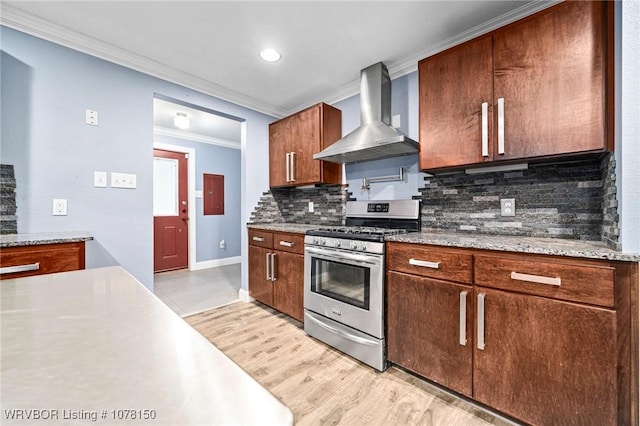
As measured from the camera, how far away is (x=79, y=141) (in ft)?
6.92

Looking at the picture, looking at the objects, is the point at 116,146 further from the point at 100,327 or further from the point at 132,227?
the point at 100,327

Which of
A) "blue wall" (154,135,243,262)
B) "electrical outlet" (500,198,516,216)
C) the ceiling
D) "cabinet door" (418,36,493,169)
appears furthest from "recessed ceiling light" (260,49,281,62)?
"blue wall" (154,135,243,262)

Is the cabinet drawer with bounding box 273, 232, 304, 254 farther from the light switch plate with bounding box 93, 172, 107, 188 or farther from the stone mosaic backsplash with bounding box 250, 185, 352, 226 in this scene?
the light switch plate with bounding box 93, 172, 107, 188

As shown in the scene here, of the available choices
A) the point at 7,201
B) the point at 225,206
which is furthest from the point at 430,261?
the point at 225,206

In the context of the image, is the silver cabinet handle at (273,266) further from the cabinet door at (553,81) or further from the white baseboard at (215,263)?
the white baseboard at (215,263)

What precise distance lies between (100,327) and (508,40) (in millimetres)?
2215

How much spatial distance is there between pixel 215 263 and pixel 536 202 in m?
4.71

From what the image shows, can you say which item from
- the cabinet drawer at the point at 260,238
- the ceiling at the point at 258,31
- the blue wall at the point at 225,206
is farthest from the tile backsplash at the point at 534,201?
the blue wall at the point at 225,206

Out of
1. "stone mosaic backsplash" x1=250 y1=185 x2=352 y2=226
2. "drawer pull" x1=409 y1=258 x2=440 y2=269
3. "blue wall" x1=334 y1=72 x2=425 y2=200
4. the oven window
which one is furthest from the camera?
"stone mosaic backsplash" x1=250 y1=185 x2=352 y2=226

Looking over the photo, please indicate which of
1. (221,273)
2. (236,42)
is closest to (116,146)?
(236,42)

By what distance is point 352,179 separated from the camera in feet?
9.37

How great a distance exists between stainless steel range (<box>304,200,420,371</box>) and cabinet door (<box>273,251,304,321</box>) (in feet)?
0.48

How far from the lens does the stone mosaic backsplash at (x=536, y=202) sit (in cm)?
153

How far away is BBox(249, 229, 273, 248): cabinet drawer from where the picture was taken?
110 inches
